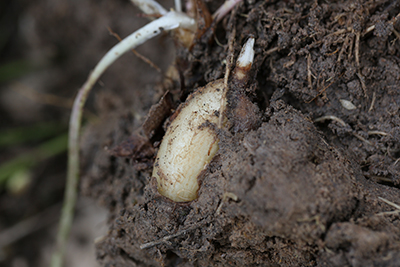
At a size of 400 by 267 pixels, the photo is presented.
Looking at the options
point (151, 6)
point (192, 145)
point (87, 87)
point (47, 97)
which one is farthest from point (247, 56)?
point (47, 97)

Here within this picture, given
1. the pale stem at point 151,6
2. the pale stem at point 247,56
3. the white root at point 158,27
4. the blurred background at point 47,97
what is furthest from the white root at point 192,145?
the blurred background at point 47,97

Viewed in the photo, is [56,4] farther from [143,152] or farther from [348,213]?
[348,213]

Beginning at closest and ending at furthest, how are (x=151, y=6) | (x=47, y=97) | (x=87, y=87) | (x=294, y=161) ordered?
(x=294, y=161), (x=151, y=6), (x=87, y=87), (x=47, y=97)

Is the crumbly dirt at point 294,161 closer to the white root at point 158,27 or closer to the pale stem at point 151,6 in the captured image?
the white root at point 158,27

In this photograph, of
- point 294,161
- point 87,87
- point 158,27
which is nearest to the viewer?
point 294,161

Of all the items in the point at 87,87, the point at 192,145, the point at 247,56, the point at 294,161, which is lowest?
the point at 294,161

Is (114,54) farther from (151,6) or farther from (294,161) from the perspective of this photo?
(294,161)

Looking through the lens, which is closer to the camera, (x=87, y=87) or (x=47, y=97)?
(x=87, y=87)
